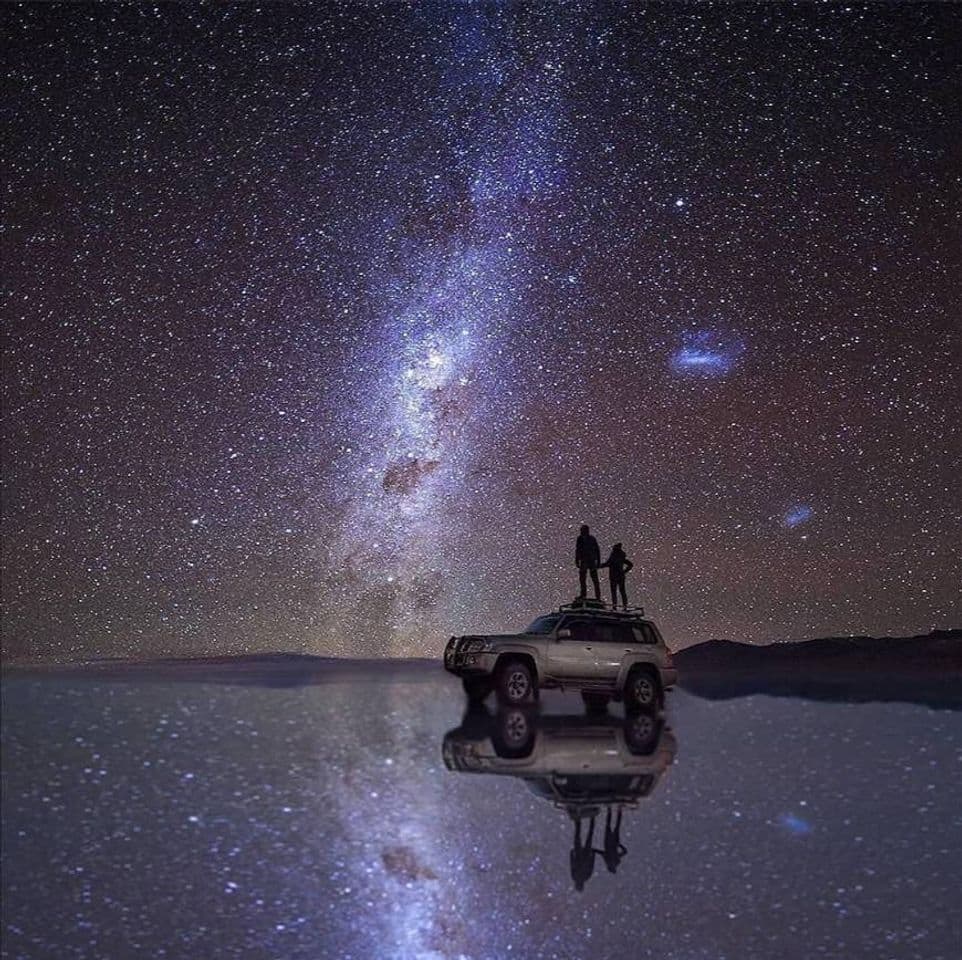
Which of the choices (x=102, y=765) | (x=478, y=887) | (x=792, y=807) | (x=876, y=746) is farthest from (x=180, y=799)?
(x=876, y=746)

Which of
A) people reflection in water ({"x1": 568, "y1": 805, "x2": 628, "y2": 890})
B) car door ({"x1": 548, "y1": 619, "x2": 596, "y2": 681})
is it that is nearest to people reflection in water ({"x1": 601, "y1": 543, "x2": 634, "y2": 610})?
car door ({"x1": 548, "y1": 619, "x2": 596, "y2": 681})

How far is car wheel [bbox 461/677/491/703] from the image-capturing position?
17.3 metres

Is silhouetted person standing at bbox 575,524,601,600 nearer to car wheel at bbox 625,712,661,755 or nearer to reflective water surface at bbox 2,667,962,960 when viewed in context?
car wheel at bbox 625,712,661,755

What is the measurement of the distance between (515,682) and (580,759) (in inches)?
231

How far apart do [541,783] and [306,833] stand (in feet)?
8.37

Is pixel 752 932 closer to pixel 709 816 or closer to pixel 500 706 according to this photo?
pixel 709 816

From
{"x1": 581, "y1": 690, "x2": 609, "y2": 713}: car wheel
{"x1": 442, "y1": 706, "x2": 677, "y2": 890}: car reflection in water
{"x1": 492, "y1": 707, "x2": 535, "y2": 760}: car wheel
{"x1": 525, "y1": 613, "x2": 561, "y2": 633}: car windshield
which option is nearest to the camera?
{"x1": 442, "y1": 706, "x2": 677, "y2": 890}: car reflection in water

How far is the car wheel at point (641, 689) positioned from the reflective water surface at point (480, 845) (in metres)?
3.55

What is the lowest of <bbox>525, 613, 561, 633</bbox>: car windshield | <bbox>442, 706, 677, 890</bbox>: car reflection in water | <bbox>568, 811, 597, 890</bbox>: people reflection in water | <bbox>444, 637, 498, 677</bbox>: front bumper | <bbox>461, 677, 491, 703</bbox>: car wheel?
<bbox>568, 811, 597, 890</bbox>: people reflection in water

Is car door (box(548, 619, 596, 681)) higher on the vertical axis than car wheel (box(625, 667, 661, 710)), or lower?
higher

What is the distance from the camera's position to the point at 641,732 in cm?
1449

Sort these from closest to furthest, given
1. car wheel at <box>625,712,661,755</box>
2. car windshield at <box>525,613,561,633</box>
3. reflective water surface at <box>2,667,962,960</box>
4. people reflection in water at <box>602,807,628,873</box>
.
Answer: reflective water surface at <box>2,667,962,960</box> → people reflection in water at <box>602,807,628,873</box> → car wheel at <box>625,712,661,755</box> → car windshield at <box>525,613,561,633</box>

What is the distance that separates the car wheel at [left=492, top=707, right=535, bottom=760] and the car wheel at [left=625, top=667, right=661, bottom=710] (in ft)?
6.28

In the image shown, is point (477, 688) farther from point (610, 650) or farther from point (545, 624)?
point (610, 650)
